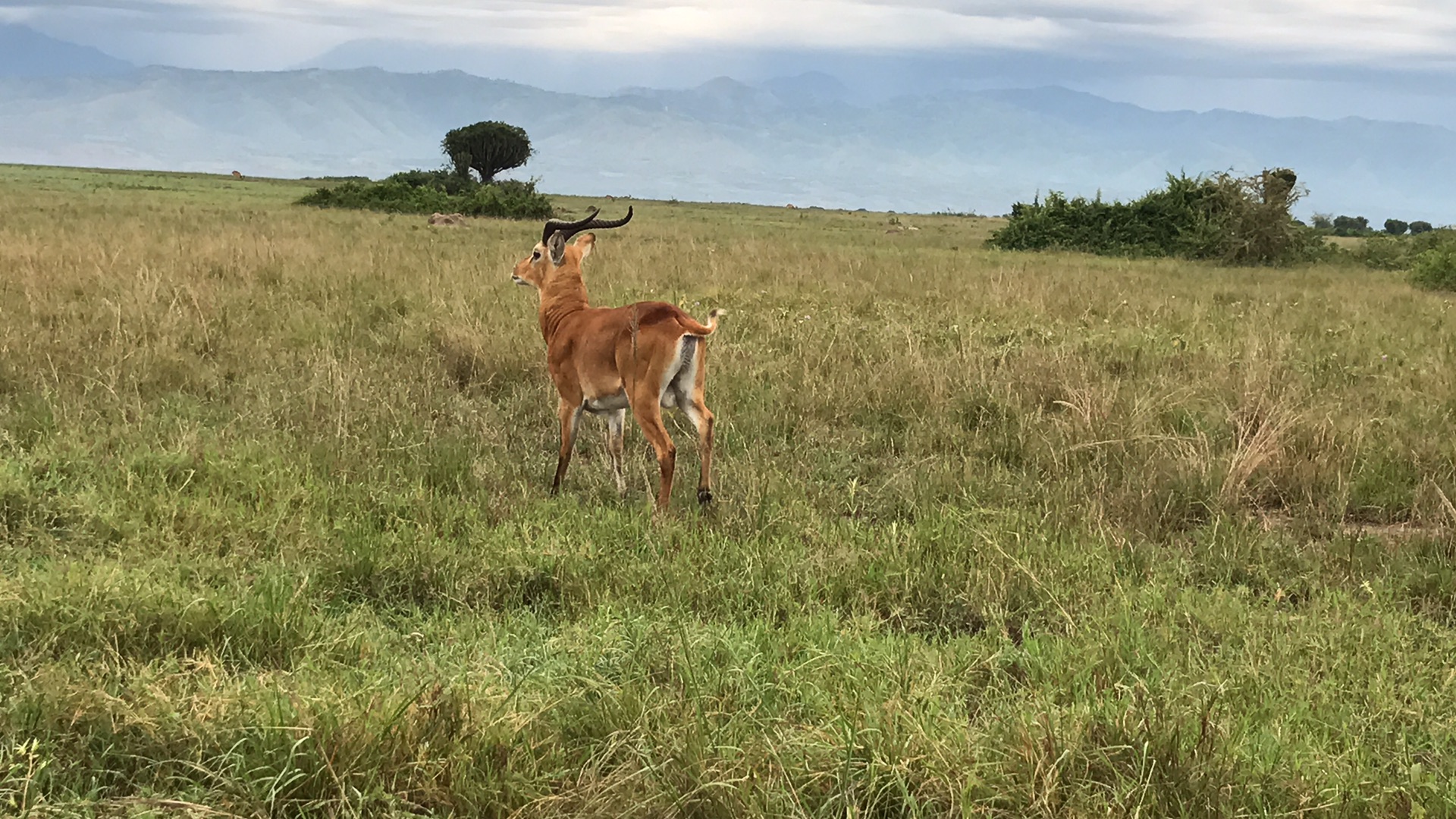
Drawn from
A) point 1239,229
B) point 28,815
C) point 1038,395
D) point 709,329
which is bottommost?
point 28,815

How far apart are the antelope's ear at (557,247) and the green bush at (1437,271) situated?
1892 cm

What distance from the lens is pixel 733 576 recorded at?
4.16m

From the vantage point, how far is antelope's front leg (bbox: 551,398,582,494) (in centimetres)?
561

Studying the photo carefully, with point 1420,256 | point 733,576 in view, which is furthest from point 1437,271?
point 733,576

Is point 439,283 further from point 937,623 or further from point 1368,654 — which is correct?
point 1368,654

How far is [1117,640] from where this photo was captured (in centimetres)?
347

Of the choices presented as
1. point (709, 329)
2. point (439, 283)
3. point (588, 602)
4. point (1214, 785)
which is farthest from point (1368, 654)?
point (439, 283)

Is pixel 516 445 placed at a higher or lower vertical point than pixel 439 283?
lower

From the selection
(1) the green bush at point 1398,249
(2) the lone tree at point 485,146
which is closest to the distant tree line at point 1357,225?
(1) the green bush at point 1398,249

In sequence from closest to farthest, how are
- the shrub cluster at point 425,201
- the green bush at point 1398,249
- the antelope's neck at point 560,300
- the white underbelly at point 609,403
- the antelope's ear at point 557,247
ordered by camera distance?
the white underbelly at point 609,403, the antelope's neck at point 560,300, the antelope's ear at point 557,247, the green bush at point 1398,249, the shrub cluster at point 425,201

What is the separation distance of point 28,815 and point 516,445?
422 centimetres

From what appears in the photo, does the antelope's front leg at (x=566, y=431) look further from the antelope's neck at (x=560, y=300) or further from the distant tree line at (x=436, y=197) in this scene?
the distant tree line at (x=436, y=197)

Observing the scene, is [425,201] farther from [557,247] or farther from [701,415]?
[701,415]

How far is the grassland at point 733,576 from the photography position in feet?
8.37
